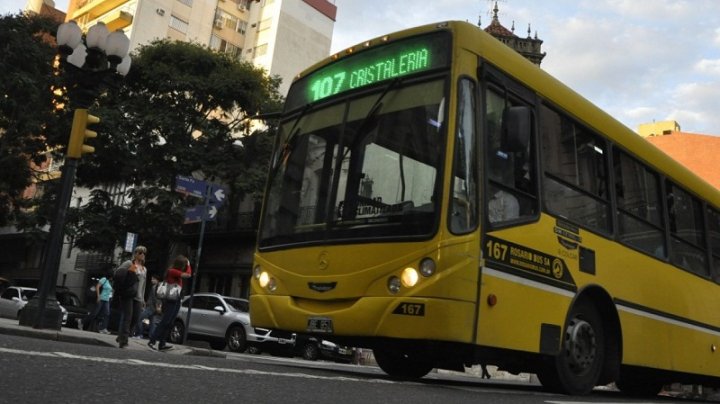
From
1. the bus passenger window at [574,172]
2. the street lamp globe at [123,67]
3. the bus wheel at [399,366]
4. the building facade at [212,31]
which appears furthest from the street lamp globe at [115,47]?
the building facade at [212,31]

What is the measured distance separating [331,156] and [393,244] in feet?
4.30

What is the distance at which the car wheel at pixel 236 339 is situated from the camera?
59.5ft

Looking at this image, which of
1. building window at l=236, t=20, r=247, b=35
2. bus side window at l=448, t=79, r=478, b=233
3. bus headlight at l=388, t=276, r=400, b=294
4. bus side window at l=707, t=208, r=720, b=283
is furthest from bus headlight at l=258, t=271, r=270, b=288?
building window at l=236, t=20, r=247, b=35

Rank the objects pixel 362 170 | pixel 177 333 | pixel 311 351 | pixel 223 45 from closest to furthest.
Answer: pixel 362 170, pixel 311 351, pixel 177 333, pixel 223 45

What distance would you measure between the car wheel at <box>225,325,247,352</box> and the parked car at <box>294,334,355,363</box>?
1.47m

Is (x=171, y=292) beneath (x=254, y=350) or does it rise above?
above

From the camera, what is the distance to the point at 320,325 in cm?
618

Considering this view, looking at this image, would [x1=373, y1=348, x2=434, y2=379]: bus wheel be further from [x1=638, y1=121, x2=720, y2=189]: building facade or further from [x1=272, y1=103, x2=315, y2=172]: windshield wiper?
[x1=638, y1=121, x2=720, y2=189]: building facade

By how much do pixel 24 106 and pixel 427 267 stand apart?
84.2 feet

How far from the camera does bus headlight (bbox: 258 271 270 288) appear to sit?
22.8 ft

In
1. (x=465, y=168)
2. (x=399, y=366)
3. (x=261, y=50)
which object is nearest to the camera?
(x=465, y=168)

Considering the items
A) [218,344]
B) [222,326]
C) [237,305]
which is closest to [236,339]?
[222,326]

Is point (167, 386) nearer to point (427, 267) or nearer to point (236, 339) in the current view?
point (427, 267)

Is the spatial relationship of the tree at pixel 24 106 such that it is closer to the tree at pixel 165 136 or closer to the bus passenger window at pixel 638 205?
the tree at pixel 165 136
